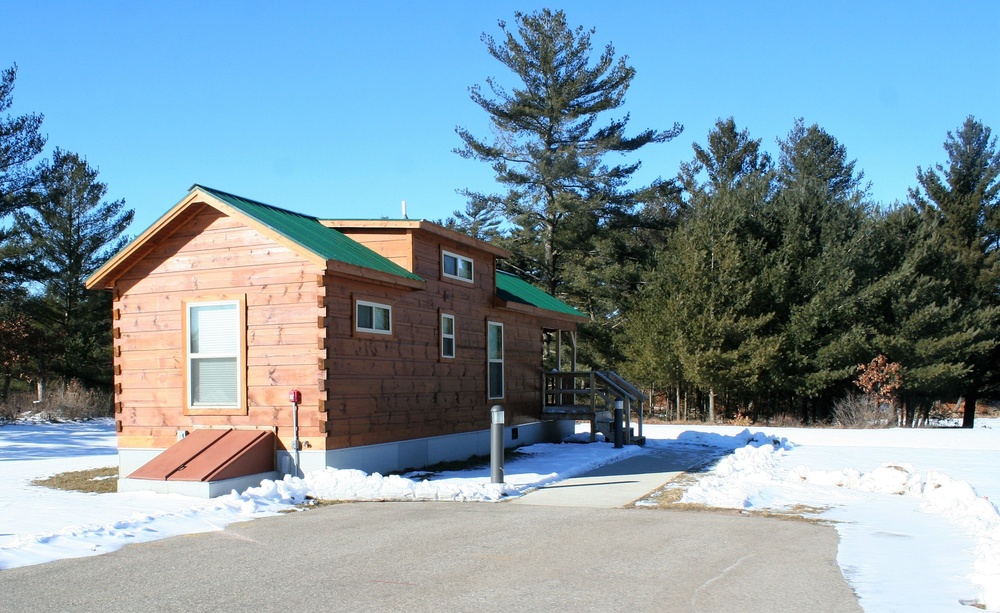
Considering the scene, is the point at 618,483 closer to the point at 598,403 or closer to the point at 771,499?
the point at 771,499

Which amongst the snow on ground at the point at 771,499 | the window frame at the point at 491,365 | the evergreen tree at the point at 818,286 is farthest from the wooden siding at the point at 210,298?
the evergreen tree at the point at 818,286

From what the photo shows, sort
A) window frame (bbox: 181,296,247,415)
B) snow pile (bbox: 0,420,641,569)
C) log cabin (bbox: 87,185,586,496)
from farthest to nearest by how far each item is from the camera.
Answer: window frame (bbox: 181,296,247,415), log cabin (bbox: 87,185,586,496), snow pile (bbox: 0,420,641,569)

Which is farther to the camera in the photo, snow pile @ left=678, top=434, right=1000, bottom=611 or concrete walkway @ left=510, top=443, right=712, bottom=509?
concrete walkway @ left=510, top=443, right=712, bottom=509

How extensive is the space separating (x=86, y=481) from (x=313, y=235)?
204 inches

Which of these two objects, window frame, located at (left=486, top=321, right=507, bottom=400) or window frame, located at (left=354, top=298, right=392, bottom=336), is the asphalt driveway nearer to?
window frame, located at (left=354, top=298, right=392, bottom=336)

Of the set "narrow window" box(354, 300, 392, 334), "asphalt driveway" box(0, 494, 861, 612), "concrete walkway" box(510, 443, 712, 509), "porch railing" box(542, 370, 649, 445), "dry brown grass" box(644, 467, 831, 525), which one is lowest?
"concrete walkway" box(510, 443, 712, 509)

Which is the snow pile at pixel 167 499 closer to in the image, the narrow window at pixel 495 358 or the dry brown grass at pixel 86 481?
the dry brown grass at pixel 86 481

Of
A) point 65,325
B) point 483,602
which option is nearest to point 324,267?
point 483,602

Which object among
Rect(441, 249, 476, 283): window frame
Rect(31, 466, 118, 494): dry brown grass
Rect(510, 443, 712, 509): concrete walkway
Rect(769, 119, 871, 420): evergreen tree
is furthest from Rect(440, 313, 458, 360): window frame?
Rect(769, 119, 871, 420): evergreen tree

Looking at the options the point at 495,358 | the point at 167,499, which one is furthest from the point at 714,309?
the point at 167,499

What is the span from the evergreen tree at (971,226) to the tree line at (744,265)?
0.28ft

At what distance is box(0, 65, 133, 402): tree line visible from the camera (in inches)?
1262

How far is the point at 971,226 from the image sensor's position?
37.1 m

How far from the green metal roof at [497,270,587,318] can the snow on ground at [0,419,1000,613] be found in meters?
3.34
